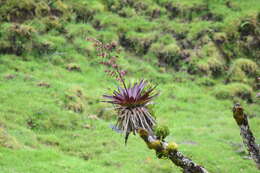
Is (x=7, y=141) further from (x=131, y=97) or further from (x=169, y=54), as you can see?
(x=169, y=54)

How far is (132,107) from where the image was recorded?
8.47 meters

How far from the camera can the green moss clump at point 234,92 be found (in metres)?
28.9

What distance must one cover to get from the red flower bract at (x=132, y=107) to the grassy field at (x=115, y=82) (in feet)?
17.3

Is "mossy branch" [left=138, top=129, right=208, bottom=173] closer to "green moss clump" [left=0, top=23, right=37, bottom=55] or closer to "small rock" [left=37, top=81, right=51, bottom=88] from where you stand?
"small rock" [left=37, top=81, right=51, bottom=88]

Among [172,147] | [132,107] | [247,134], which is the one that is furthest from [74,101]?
[247,134]

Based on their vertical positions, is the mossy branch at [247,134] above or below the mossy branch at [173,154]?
above

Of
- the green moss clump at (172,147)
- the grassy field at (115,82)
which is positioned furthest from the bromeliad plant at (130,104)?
the grassy field at (115,82)

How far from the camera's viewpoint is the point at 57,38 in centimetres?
3127

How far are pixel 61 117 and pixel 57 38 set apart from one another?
40.3 feet

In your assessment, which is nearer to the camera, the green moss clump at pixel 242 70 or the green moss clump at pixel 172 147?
the green moss clump at pixel 172 147

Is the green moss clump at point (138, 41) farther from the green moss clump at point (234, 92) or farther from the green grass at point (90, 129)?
the green moss clump at point (234, 92)

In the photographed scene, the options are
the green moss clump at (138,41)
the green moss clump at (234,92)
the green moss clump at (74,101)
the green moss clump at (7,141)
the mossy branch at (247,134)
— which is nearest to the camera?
the mossy branch at (247,134)

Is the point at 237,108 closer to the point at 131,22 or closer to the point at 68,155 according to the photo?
the point at 68,155

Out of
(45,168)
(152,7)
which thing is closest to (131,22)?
(152,7)
